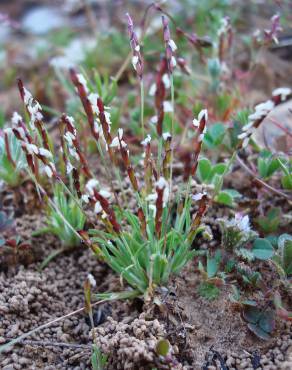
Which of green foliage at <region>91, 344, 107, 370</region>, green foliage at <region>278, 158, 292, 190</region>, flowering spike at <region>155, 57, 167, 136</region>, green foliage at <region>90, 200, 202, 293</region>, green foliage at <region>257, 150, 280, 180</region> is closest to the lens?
flowering spike at <region>155, 57, 167, 136</region>

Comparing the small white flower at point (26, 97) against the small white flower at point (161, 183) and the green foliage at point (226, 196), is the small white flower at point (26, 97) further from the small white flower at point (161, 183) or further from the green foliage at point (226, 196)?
the green foliage at point (226, 196)

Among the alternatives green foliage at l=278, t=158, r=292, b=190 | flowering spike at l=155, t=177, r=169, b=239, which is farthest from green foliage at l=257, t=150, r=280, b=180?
flowering spike at l=155, t=177, r=169, b=239

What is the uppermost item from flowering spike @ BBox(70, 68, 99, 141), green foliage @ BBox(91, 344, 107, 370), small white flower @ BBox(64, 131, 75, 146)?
flowering spike @ BBox(70, 68, 99, 141)

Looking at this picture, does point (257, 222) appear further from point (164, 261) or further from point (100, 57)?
point (100, 57)

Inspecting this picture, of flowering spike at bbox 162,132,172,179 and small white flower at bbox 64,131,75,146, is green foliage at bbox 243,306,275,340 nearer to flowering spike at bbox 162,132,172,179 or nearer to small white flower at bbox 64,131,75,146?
flowering spike at bbox 162,132,172,179

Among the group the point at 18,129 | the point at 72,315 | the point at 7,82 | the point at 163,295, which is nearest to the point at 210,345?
the point at 163,295

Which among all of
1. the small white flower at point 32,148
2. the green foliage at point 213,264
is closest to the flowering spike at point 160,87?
the small white flower at point 32,148

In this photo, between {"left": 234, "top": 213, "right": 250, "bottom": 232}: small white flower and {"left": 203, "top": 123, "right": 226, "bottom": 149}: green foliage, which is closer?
{"left": 234, "top": 213, "right": 250, "bottom": 232}: small white flower
